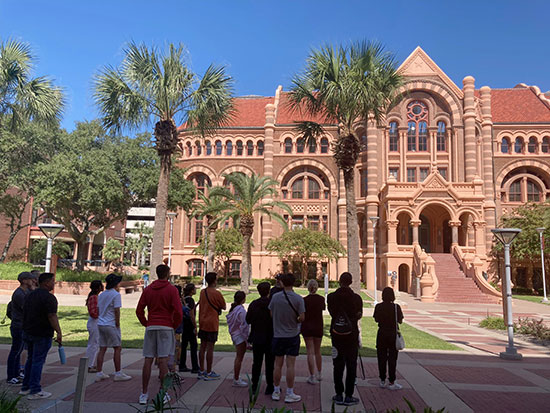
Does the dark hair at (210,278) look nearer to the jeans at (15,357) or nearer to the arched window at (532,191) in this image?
the jeans at (15,357)

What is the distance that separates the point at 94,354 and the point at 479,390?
6700mm

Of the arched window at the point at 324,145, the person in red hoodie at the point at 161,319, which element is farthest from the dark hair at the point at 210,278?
the arched window at the point at 324,145

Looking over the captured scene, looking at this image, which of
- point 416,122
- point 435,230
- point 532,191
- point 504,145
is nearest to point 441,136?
point 416,122

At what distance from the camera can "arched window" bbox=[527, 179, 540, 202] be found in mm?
38219

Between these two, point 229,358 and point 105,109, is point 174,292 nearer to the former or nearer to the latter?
point 229,358

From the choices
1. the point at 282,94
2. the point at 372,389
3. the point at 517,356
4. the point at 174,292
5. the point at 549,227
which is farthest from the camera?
the point at 282,94

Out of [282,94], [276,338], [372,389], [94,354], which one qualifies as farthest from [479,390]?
[282,94]

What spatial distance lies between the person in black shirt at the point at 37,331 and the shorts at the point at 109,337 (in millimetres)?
998

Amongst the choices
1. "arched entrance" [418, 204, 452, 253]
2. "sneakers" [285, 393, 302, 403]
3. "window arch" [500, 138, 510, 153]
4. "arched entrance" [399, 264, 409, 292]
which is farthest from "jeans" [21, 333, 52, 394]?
"window arch" [500, 138, 510, 153]

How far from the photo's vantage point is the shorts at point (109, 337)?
713 centimetres

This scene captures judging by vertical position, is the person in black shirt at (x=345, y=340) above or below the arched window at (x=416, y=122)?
below

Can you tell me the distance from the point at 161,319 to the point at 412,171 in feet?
115

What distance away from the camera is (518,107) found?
4147 cm

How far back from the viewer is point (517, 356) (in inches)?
397
